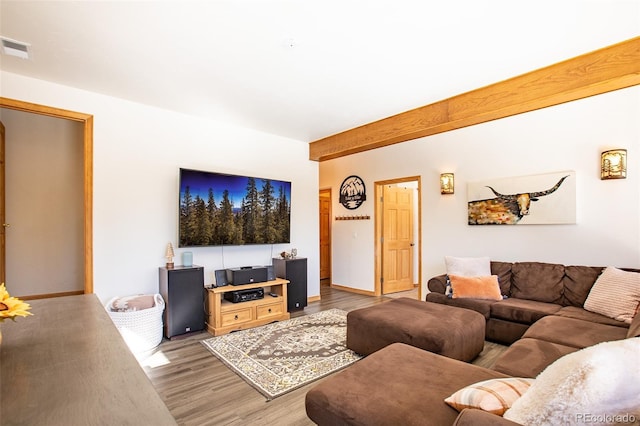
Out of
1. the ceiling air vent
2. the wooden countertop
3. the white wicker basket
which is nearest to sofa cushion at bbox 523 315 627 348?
the wooden countertop

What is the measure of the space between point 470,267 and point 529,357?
1.98 m

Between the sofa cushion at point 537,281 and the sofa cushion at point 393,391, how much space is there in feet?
7.36

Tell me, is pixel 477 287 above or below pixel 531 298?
above

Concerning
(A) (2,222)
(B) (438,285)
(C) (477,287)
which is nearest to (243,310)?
(B) (438,285)

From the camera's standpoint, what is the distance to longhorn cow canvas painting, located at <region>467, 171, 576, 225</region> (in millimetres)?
3471

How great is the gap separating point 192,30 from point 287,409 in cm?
264

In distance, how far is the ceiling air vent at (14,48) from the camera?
2.29 m

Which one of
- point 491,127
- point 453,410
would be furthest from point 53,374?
point 491,127

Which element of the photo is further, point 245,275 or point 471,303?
point 245,275

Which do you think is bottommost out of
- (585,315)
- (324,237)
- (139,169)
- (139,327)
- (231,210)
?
(139,327)

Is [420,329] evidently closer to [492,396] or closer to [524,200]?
[492,396]

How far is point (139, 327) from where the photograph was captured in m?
2.91

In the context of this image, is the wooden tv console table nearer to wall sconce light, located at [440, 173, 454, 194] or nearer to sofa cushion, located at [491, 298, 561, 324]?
sofa cushion, located at [491, 298, 561, 324]

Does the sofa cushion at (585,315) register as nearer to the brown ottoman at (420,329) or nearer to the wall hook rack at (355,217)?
the brown ottoman at (420,329)
